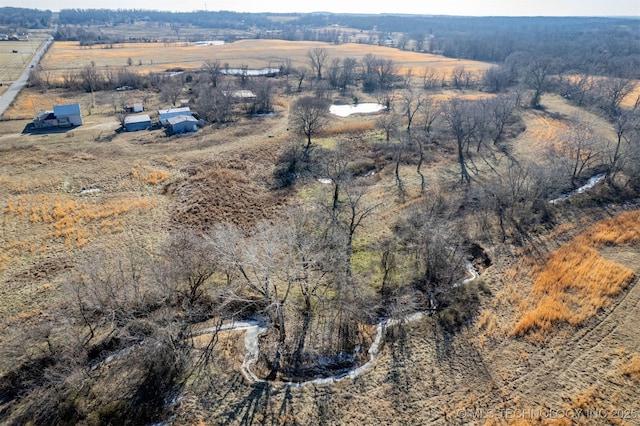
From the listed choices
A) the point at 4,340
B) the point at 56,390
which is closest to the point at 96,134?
the point at 4,340

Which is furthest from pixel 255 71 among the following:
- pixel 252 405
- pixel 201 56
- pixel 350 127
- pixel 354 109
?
pixel 252 405

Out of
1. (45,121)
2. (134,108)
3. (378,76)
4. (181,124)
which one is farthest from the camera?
(378,76)

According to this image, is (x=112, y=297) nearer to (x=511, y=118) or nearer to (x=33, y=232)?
(x=33, y=232)

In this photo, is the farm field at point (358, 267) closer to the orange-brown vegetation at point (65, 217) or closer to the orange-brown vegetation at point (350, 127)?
the orange-brown vegetation at point (65, 217)

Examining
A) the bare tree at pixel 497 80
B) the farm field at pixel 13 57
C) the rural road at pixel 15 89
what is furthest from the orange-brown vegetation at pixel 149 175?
the bare tree at pixel 497 80

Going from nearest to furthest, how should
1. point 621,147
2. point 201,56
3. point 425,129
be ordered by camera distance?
point 621,147 → point 425,129 → point 201,56

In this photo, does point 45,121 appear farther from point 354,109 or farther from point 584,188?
point 584,188
